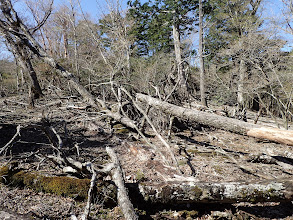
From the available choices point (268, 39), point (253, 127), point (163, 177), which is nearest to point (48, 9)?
point (163, 177)

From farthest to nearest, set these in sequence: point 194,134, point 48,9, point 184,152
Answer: point 48,9 < point 194,134 < point 184,152

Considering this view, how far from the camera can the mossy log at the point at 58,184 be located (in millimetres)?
2346

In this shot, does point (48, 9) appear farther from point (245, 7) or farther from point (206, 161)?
point (245, 7)

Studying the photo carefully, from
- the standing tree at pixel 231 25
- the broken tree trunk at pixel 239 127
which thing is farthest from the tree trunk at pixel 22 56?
the standing tree at pixel 231 25

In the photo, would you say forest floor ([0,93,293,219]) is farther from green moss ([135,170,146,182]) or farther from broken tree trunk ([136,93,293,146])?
broken tree trunk ([136,93,293,146])

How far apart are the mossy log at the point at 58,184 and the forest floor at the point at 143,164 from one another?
8 centimetres

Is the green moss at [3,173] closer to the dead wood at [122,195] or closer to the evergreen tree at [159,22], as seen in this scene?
the dead wood at [122,195]

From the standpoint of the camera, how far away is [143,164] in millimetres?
3789

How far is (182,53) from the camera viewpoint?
1481cm

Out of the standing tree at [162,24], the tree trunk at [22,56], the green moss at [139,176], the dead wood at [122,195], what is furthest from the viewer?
the standing tree at [162,24]

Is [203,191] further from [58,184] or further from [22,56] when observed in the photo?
[22,56]

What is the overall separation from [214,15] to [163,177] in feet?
49.9

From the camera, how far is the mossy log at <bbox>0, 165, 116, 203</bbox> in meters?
2.35

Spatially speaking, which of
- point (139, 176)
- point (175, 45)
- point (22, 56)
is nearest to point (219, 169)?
point (139, 176)
